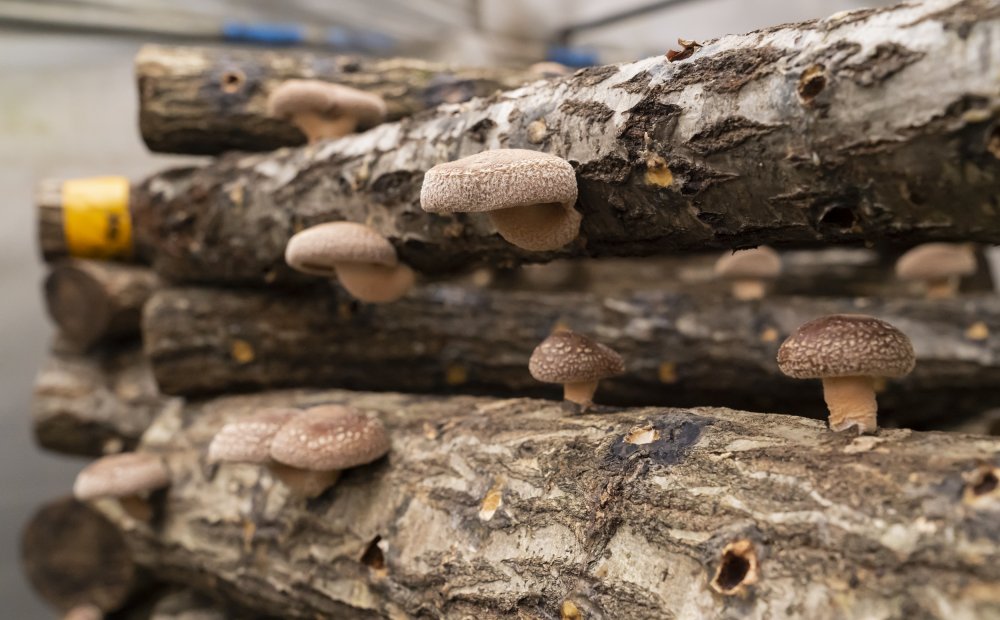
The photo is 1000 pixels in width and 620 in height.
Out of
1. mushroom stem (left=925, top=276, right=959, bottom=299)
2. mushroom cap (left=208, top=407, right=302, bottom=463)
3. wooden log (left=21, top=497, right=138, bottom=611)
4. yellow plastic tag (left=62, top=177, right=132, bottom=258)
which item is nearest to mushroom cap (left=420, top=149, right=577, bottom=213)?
mushroom cap (left=208, top=407, right=302, bottom=463)

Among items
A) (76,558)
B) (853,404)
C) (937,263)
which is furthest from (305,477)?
(937,263)

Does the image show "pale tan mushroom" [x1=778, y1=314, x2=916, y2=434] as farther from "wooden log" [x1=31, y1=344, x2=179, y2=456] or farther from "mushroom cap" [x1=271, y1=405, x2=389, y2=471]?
"wooden log" [x1=31, y1=344, x2=179, y2=456]

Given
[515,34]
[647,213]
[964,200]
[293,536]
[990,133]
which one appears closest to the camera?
[990,133]

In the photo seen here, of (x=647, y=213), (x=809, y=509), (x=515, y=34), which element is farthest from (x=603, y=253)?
(x=515, y=34)

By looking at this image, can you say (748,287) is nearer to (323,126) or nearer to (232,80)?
(323,126)

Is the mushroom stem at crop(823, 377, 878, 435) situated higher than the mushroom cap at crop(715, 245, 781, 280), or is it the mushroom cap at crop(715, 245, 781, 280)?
the mushroom cap at crop(715, 245, 781, 280)

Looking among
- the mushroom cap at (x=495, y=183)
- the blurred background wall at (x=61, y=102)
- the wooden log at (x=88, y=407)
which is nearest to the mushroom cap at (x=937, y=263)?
the blurred background wall at (x=61, y=102)

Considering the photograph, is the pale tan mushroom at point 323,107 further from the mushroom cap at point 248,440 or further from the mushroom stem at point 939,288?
the mushroom stem at point 939,288

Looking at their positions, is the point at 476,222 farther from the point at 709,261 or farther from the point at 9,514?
the point at 9,514
